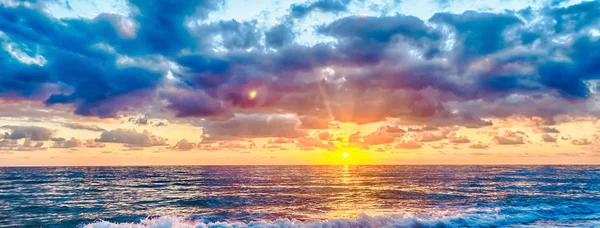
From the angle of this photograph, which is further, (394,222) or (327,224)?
(394,222)

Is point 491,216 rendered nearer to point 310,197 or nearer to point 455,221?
point 455,221

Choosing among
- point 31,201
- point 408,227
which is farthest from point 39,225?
point 408,227

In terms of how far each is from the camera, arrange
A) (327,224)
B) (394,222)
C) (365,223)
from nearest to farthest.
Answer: (327,224), (365,223), (394,222)

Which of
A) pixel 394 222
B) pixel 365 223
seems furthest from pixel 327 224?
pixel 394 222

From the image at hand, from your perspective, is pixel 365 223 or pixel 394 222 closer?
pixel 365 223

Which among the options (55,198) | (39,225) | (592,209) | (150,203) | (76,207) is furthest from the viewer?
(55,198)

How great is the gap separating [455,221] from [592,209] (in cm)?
1791

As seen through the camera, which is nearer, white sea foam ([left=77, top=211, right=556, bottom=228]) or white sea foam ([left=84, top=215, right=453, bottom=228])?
white sea foam ([left=84, top=215, right=453, bottom=228])

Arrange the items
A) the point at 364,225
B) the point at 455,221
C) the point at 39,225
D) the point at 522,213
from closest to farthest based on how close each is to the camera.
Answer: the point at 364,225 → the point at 455,221 → the point at 39,225 → the point at 522,213

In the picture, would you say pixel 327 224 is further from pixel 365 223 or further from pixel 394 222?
pixel 394 222

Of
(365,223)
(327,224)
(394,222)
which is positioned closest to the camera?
(327,224)

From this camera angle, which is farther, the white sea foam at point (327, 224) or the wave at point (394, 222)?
the wave at point (394, 222)

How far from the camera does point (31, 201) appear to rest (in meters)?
40.2

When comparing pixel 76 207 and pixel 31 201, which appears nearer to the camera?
pixel 76 207
